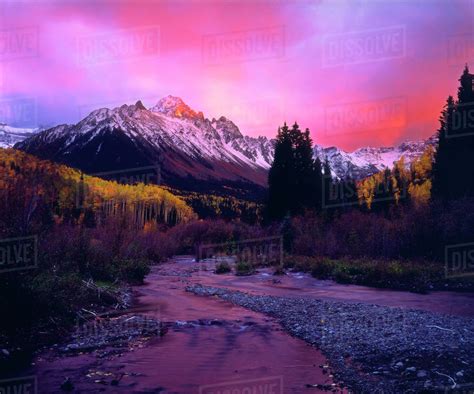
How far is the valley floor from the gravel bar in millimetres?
26

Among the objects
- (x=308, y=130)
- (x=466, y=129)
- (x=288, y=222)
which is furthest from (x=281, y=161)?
(x=466, y=129)

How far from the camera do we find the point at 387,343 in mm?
12562

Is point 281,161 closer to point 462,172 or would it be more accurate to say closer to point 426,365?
point 462,172

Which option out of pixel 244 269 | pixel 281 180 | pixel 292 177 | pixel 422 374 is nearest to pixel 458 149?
pixel 292 177

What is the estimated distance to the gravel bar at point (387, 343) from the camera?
9.59 meters

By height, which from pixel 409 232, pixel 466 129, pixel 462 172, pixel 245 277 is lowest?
pixel 245 277

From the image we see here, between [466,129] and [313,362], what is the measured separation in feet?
114

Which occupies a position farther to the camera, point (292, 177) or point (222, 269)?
point (292, 177)

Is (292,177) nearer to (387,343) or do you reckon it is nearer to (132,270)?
(132,270)

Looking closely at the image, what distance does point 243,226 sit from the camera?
57.1 metres

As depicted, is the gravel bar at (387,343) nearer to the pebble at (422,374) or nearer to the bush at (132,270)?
the pebble at (422,374)

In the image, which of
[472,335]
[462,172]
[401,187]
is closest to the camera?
[472,335]

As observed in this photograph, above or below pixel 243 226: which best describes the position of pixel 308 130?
above

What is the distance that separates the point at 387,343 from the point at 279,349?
2822 millimetres
